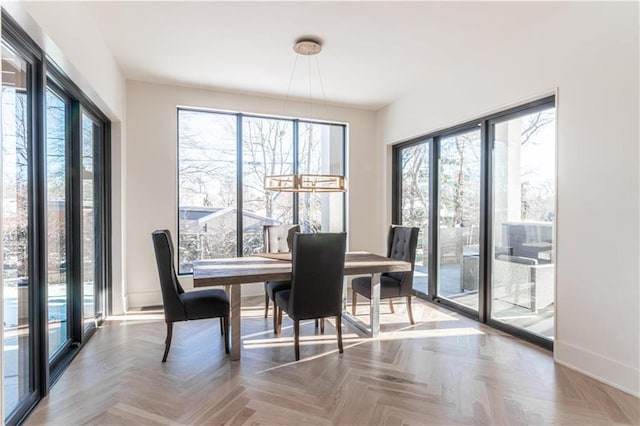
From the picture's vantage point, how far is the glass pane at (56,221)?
103 inches

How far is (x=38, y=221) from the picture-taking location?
7.31ft

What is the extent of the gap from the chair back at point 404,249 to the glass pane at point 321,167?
1.53 meters

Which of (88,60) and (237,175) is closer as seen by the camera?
(88,60)

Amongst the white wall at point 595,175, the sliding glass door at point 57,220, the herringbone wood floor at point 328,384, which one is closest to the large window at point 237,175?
the herringbone wood floor at point 328,384

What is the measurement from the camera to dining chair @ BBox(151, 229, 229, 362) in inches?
110

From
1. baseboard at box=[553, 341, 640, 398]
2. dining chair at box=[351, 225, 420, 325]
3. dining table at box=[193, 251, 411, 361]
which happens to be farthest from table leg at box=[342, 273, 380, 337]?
baseboard at box=[553, 341, 640, 398]

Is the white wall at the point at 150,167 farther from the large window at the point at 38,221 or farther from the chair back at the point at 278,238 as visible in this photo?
the chair back at the point at 278,238

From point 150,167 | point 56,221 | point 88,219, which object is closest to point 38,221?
point 56,221

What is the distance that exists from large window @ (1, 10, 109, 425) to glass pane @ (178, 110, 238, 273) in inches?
57.9

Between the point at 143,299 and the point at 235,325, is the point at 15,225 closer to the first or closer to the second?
the point at 235,325

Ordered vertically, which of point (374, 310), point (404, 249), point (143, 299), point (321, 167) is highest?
point (321, 167)

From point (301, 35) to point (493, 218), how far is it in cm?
265

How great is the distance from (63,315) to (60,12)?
2.28 meters

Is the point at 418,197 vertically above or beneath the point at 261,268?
above
